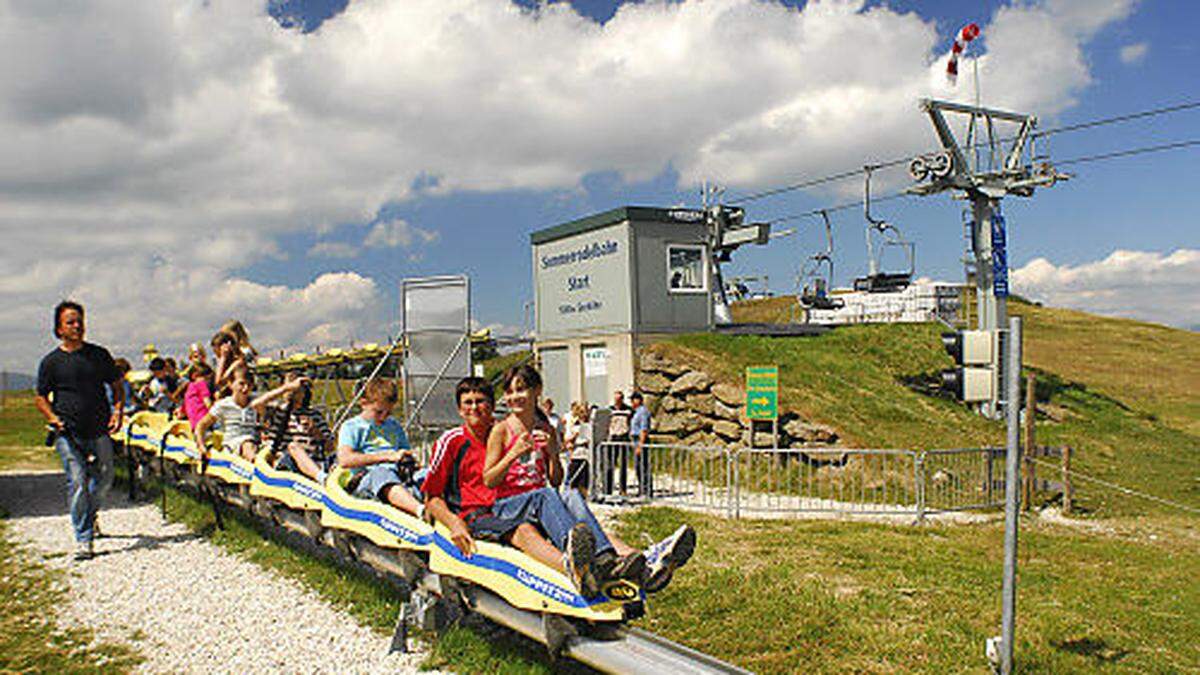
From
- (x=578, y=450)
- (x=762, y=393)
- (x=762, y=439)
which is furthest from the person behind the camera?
(x=762, y=439)

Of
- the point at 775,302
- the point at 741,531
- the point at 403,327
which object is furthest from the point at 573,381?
the point at 775,302

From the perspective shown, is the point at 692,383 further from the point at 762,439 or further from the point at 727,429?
the point at 762,439

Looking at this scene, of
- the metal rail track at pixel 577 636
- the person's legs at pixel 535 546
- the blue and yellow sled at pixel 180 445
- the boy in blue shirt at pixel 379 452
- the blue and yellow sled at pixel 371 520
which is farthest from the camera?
the blue and yellow sled at pixel 180 445

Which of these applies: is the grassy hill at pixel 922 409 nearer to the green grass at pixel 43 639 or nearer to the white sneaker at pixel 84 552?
the white sneaker at pixel 84 552

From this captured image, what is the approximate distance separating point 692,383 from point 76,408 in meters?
11.6

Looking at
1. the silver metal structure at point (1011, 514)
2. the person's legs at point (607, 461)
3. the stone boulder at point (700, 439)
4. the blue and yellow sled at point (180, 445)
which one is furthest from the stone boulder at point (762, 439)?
the silver metal structure at point (1011, 514)

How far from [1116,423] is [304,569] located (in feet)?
75.1

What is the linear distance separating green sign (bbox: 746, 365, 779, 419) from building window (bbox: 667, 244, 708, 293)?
507 centimetres

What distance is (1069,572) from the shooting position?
8141mm

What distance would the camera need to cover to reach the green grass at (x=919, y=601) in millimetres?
5492

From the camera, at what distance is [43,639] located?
573 cm

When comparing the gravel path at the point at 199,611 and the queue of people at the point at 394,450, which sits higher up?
the queue of people at the point at 394,450

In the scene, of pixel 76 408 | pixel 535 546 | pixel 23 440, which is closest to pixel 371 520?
pixel 535 546

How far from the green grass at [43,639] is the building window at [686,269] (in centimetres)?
1375
